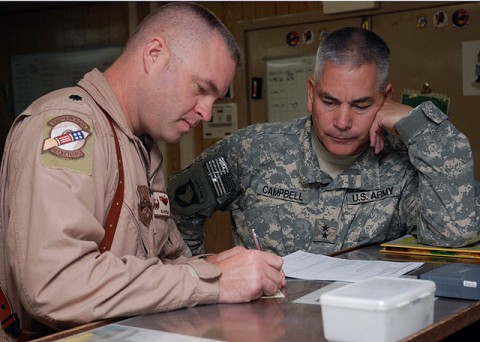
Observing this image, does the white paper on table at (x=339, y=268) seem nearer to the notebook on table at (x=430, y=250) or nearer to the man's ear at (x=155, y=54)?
the notebook on table at (x=430, y=250)

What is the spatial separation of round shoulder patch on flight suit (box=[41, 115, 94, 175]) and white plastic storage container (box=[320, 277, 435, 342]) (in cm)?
54

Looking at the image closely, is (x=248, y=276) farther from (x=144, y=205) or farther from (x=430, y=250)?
(x=430, y=250)

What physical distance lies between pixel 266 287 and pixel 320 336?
30cm

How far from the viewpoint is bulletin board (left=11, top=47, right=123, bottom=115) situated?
207 inches

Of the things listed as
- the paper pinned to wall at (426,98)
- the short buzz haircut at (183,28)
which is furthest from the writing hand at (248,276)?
the paper pinned to wall at (426,98)

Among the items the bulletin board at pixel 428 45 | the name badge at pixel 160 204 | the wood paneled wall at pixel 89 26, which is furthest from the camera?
the wood paneled wall at pixel 89 26

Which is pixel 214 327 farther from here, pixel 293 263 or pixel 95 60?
pixel 95 60

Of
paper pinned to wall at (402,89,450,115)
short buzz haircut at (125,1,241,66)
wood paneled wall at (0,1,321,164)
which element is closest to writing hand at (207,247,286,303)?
short buzz haircut at (125,1,241,66)

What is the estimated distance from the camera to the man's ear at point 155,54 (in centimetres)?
158

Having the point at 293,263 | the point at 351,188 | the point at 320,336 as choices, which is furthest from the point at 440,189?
the point at 320,336

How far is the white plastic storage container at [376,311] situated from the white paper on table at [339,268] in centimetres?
39

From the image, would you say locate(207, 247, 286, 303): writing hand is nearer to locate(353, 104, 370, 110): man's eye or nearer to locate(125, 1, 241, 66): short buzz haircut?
locate(125, 1, 241, 66): short buzz haircut

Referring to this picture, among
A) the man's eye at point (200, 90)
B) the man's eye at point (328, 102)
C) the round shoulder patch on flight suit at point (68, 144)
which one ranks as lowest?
the round shoulder patch on flight suit at point (68, 144)

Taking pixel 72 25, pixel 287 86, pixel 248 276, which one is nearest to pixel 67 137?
pixel 248 276
